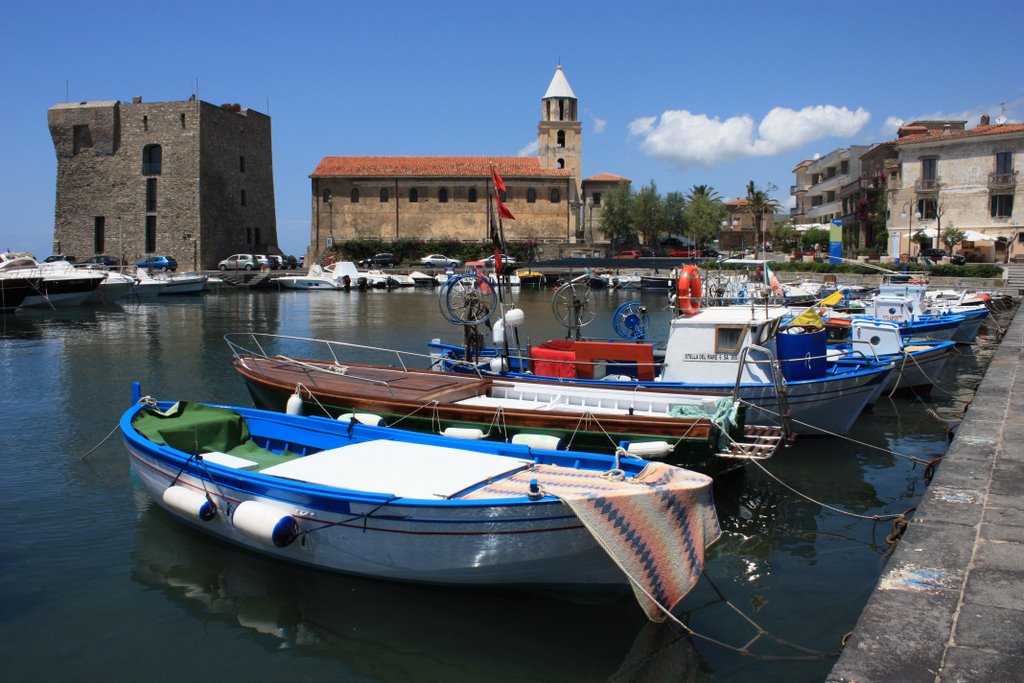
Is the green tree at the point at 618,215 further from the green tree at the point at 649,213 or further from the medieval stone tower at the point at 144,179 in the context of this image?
the medieval stone tower at the point at 144,179

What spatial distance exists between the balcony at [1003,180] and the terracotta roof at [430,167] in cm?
3154

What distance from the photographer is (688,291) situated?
14.1m

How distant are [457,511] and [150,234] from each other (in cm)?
6010

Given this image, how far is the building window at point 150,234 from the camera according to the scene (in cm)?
6047

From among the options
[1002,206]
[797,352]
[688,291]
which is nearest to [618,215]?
[1002,206]

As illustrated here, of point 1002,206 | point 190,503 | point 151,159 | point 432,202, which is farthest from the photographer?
point 432,202

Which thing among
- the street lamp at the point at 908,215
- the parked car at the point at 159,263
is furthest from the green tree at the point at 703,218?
the parked car at the point at 159,263

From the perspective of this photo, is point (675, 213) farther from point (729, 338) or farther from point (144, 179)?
point (729, 338)

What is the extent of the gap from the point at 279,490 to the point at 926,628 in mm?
5580

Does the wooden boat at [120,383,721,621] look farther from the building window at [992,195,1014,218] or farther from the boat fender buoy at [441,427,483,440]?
the building window at [992,195,1014,218]

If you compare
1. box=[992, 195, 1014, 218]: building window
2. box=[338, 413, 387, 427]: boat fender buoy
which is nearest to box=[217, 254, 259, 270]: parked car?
box=[992, 195, 1014, 218]: building window

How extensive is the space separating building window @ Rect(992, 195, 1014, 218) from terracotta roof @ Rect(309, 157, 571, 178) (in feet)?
104

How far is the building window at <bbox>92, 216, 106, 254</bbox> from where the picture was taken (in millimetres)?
61156

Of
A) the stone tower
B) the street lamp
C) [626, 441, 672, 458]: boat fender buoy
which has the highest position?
the stone tower
